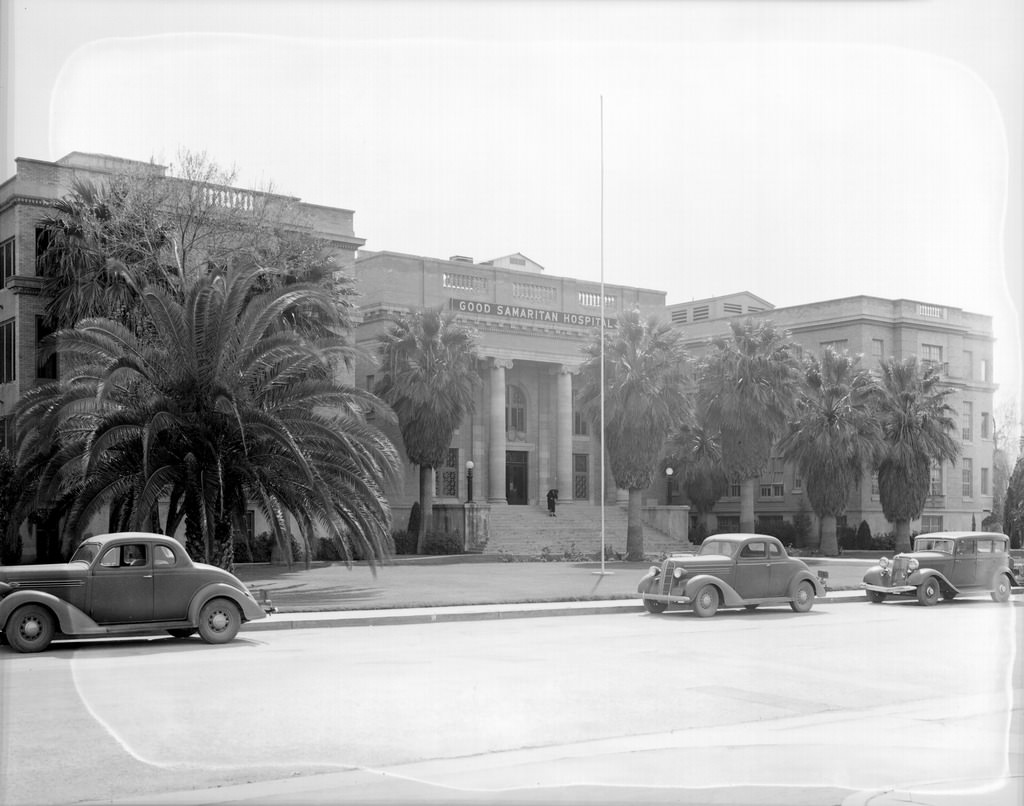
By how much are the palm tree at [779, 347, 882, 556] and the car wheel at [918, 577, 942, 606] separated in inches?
1095

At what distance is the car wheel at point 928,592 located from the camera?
2511 centimetres

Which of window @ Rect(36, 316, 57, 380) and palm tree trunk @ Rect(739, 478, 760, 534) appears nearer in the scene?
window @ Rect(36, 316, 57, 380)

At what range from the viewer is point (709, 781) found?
8195mm

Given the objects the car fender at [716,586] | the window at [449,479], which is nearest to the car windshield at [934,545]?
the car fender at [716,586]

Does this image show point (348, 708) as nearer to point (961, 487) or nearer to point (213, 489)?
point (213, 489)

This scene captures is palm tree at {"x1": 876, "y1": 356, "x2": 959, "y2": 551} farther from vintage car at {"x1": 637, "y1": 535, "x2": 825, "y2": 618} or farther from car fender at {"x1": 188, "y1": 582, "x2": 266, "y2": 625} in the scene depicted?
car fender at {"x1": 188, "y1": 582, "x2": 266, "y2": 625}

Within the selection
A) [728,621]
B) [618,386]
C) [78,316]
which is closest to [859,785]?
[728,621]

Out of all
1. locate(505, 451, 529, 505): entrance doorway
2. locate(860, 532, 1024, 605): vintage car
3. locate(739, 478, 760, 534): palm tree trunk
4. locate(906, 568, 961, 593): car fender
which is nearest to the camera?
locate(906, 568, 961, 593): car fender

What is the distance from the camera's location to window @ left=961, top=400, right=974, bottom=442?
219 feet

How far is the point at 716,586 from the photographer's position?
22.4m

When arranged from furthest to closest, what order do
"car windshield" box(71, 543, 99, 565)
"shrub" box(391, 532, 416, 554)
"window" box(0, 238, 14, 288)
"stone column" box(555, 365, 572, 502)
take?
"stone column" box(555, 365, 572, 502)
"shrub" box(391, 532, 416, 554)
"window" box(0, 238, 14, 288)
"car windshield" box(71, 543, 99, 565)

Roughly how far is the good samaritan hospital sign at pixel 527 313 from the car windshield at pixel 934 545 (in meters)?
33.5

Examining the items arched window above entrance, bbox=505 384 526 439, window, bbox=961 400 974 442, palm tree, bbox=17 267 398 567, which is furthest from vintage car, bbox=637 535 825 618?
window, bbox=961 400 974 442

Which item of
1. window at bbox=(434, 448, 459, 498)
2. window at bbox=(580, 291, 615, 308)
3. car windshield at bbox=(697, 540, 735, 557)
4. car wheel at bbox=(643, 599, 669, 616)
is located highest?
window at bbox=(580, 291, 615, 308)
